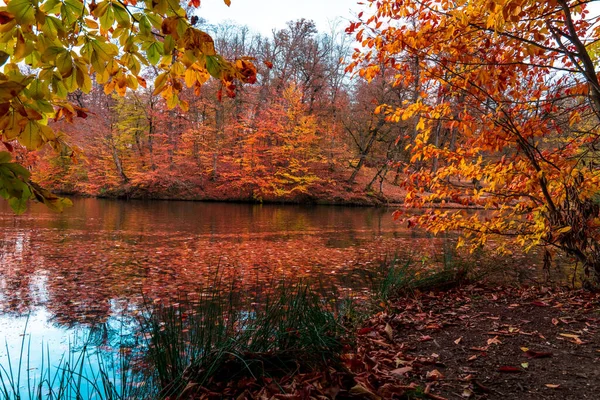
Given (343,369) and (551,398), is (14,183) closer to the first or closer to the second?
(343,369)

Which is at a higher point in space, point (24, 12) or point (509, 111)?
point (509, 111)

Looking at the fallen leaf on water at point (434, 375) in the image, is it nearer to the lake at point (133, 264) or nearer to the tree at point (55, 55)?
the lake at point (133, 264)

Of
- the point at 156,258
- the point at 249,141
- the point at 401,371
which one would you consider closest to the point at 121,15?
the point at 401,371

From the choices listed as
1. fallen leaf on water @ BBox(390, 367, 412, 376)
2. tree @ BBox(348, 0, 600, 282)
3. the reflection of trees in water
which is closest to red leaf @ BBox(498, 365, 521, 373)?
fallen leaf on water @ BBox(390, 367, 412, 376)

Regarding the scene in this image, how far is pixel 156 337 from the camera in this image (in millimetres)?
2420

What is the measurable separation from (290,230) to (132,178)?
1769 centimetres

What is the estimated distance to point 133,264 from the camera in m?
6.85

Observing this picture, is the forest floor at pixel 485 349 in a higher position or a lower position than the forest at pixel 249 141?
lower

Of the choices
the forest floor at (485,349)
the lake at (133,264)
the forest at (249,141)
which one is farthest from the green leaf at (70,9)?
the forest at (249,141)

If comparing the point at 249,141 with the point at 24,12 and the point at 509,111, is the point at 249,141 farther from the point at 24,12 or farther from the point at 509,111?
the point at 24,12

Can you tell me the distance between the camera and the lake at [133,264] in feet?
13.4

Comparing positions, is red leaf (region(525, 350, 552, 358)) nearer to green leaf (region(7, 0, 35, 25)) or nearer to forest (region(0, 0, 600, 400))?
forest (region(0, 0, 600, 400))

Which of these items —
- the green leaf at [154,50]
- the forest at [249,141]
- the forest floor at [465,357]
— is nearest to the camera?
the green leaf at [154,50]

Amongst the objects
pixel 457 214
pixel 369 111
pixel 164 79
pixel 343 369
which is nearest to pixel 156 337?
pixel 343 369
